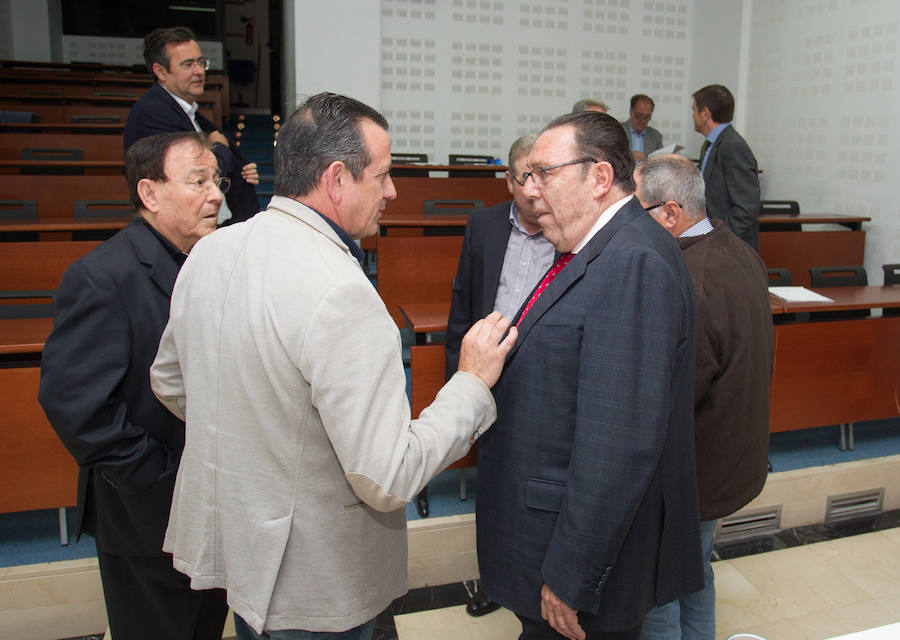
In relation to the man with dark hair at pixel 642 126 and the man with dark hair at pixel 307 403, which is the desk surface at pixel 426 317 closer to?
the man with dark hair at pixel 307 403

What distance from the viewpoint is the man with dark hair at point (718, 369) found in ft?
5.24

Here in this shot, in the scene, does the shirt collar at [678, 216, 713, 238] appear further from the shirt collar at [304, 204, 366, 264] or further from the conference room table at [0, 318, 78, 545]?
the conference room table at [0, 318, 78, 545]

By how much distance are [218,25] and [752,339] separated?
1353cm

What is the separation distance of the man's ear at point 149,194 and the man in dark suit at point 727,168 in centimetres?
320

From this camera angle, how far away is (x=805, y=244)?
479cm

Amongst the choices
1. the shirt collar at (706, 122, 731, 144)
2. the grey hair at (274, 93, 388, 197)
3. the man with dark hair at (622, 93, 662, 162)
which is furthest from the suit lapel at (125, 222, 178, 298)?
the man with dark hair at (622, 93, 662, 162)

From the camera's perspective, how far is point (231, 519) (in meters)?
1.11

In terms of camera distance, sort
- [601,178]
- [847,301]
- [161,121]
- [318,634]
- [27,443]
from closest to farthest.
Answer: [318,634] → [601,178] → [27,443] → [161,121] → [847,301]

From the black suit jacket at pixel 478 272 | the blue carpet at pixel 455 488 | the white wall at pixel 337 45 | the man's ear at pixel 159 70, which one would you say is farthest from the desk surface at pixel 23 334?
the white wall at pixel 337 45

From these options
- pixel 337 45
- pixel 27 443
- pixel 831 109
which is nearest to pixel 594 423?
pixel 27 443

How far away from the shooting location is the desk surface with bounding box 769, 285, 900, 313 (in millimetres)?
2973

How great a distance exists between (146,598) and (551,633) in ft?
3.10

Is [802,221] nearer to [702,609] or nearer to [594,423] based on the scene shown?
[702,609]

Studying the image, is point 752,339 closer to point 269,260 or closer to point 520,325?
point 520,325
